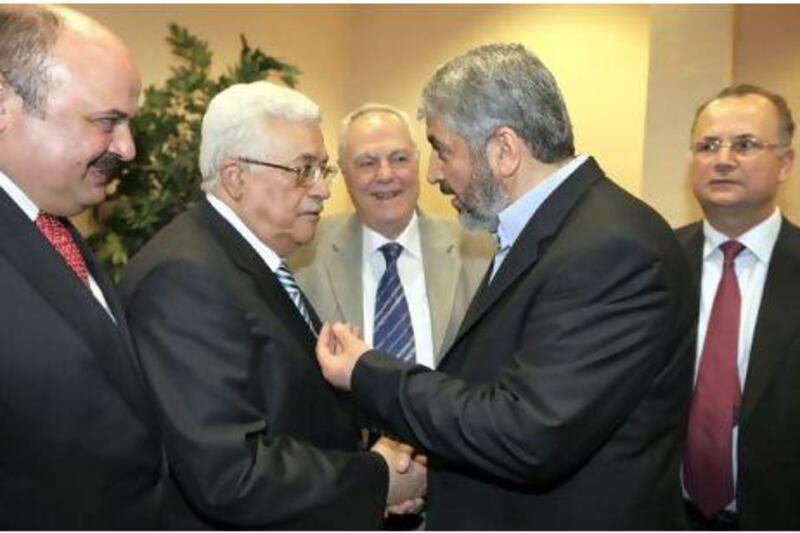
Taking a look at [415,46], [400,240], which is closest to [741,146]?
[400,240]

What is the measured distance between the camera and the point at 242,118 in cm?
198

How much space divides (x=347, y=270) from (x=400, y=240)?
0.21m

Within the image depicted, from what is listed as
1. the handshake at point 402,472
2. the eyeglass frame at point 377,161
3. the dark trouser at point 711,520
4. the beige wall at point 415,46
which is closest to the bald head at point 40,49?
the handshake at point 402,472

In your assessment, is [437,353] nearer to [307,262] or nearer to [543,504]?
[307,262]

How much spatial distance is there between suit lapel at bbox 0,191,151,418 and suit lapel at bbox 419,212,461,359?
133cm

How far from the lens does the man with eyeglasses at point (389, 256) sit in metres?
2.82

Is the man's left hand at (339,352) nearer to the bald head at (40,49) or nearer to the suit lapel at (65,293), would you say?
the suit lapel at (65,293)

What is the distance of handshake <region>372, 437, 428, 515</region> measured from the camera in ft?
6.40

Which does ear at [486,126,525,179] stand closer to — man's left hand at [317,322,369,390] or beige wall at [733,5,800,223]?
man's left hand at [317,322,369,390]

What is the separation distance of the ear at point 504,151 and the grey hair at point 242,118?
1.67 ft

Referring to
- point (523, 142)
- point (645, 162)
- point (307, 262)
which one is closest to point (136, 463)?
point (523, 142)

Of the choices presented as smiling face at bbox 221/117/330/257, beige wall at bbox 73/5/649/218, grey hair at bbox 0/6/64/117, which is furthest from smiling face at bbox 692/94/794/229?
beige wall at bbox 73/5/649/218

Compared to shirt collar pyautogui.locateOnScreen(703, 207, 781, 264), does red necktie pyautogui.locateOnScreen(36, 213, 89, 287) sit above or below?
above

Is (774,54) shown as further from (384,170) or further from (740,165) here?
(384,170)
